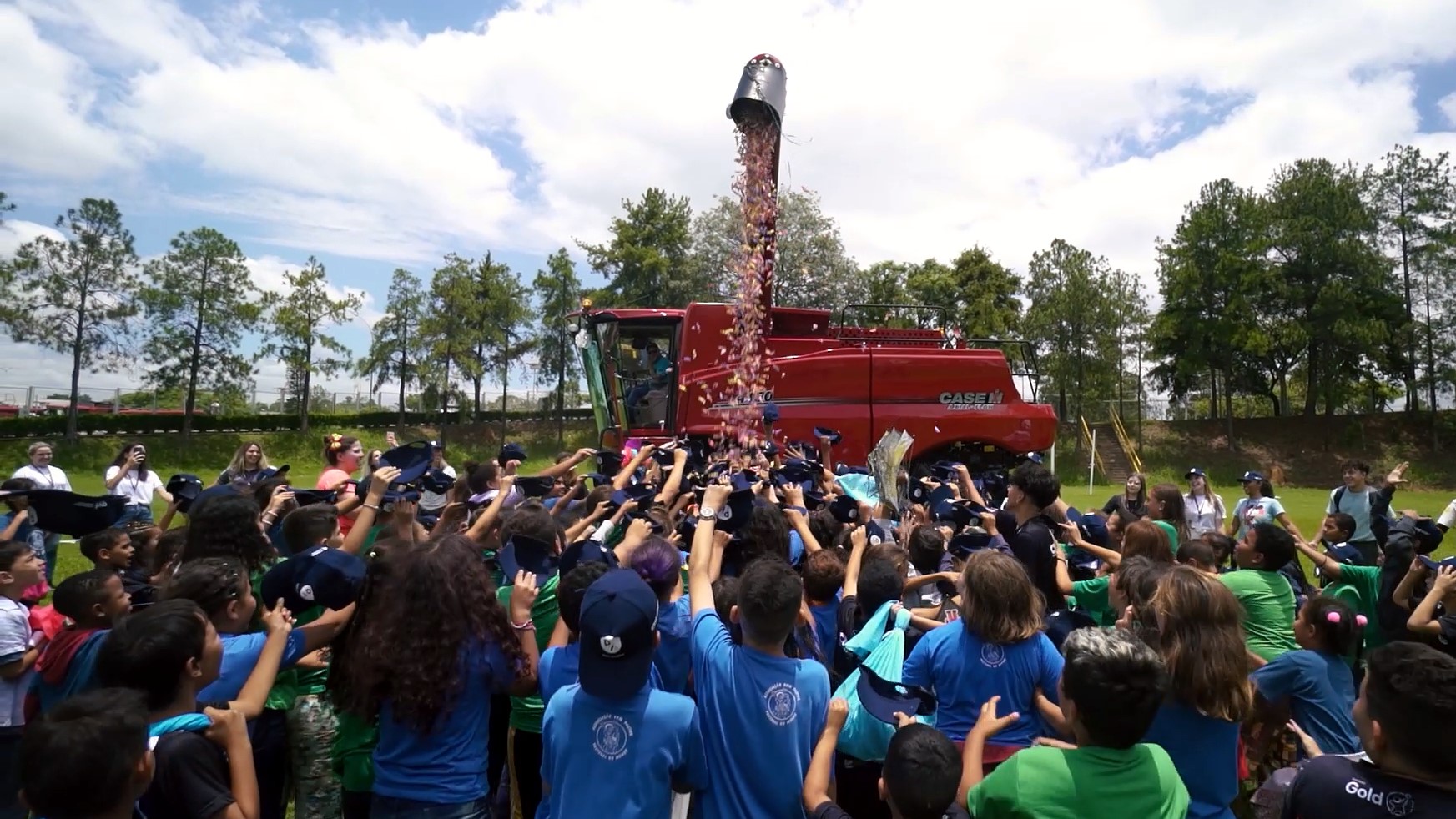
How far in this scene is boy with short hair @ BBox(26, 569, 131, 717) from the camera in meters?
2.79

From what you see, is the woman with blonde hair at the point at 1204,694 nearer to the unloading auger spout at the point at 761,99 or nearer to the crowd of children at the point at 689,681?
the crowd of children at the point at 689,681

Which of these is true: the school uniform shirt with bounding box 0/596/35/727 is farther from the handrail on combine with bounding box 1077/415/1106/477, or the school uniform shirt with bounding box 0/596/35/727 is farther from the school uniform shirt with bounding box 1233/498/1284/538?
the handrail on combine with bounding box 1077/415/1106/477

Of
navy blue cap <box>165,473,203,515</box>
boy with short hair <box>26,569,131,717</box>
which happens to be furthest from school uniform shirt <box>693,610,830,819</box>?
navy blue cap <box>165,473,203,515</box>

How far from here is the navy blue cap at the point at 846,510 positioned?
5.14 metres

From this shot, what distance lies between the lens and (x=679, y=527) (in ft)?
16.4

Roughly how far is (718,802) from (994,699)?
35.2 inches

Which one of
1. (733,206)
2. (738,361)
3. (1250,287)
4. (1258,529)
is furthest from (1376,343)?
(1258,529)

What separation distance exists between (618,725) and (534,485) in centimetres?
356

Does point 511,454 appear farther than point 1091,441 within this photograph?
No

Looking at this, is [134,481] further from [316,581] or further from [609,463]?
[316,581]

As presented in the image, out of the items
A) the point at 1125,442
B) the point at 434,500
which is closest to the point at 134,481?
the point at 434,500

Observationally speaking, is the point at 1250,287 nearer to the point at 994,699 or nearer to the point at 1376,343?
the point at 1376,343

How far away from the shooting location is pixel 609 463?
632 cm

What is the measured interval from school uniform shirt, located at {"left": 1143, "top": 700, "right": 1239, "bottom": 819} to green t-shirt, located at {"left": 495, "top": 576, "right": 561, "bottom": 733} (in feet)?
6.81
